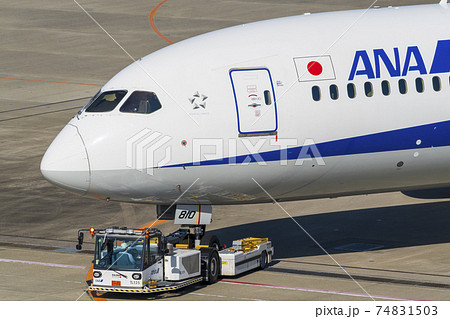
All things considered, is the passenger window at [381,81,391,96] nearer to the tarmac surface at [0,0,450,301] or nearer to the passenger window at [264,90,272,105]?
the passenger window at [264,90,272,105]

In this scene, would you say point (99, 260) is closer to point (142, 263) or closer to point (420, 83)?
point (142, 263)

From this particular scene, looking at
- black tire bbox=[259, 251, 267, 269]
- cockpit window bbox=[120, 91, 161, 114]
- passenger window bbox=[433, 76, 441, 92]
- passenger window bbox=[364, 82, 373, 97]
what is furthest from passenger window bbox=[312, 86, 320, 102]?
black tire bbox=[259, 251, 267, 269]

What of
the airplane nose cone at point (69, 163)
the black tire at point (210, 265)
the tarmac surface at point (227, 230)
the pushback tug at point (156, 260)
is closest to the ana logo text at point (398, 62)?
the tarmac surface at point (227, 230)

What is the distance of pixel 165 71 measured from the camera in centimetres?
2838

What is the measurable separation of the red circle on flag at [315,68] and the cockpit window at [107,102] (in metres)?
5.15

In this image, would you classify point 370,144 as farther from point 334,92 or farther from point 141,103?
point 141,103

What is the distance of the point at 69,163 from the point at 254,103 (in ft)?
17.1

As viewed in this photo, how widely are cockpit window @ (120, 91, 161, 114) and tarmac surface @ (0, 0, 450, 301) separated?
16.4 feet

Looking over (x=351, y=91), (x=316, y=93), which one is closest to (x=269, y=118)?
(x=316, y=93)

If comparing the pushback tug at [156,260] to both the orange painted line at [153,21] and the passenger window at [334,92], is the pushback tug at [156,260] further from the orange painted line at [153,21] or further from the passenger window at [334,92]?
the orange painted line at [153,21]

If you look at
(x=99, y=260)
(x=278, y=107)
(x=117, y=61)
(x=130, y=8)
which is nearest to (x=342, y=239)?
(x=278, y=107)

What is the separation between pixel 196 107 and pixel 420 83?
6.45 meters

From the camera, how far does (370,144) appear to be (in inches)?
1133

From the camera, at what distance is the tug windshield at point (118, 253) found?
27.4 metres
